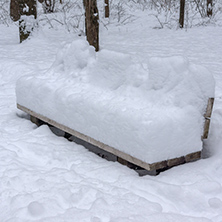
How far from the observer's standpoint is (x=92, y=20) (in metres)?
7.77

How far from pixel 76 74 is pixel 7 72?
12.5 feet

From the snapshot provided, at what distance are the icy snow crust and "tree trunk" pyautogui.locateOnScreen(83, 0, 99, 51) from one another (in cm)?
345

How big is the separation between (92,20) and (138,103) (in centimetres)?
472

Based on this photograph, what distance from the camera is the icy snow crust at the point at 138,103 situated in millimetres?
3295

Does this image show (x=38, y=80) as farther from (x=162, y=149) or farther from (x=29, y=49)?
(x=29, y=49)

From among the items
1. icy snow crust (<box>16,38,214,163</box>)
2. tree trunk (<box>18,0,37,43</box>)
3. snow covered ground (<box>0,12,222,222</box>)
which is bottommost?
snow covered ground (<box>0,12,222,222</box>)

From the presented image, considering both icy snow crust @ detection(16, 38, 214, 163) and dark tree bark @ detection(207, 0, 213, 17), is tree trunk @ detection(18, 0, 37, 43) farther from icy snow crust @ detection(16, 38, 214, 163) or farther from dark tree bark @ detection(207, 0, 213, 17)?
dark tree bark @ detection(207, 0, 213, 17)

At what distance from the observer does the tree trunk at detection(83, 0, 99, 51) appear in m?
7.58

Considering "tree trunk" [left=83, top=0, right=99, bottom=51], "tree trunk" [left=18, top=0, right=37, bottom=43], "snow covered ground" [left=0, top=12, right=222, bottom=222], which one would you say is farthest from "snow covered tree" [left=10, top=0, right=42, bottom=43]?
"snow covered ground" [left=0, top=12, right=222, bottom=222]

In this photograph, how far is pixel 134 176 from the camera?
3.48 meters

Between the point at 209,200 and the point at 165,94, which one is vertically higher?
the point at 165,94

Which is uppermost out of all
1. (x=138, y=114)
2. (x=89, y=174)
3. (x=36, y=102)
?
(x=138, y=114)

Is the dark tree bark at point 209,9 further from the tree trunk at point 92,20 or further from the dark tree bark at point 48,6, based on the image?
the dark tree bark at point 48,6

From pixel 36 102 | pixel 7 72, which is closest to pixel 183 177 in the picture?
pixel 36 102
